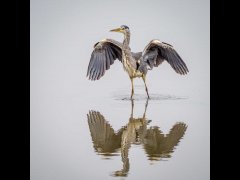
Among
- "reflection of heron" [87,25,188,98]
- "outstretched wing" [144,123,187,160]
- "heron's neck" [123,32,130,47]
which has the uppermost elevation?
"heron's neck" [123,32,130,47]

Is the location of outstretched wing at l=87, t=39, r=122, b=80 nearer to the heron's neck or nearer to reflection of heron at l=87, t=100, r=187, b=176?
the heron's neck

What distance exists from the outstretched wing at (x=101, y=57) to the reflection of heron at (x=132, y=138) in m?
2.66

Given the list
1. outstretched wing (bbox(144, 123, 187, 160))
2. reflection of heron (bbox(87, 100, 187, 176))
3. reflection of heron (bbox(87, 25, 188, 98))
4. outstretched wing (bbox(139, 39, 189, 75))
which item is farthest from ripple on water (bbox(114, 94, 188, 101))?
outstretched wing (bbox(144, 123, 187, 160))

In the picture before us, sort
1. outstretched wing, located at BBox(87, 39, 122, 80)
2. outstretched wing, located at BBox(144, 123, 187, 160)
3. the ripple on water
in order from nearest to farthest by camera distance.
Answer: outstretched wing, located at BBox(144, 123, 187, 160) < the ripple on water < outstretched wing, located at BBox(87, 39, 122, 80)

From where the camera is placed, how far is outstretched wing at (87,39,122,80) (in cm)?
1151

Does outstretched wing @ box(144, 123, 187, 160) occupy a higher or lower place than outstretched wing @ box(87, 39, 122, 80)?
lower

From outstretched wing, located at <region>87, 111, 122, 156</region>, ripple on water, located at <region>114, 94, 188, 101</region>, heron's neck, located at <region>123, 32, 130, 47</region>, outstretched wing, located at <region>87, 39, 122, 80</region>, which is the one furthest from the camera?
outstretched wing, located at <region>87, 39, 122, 80</region>

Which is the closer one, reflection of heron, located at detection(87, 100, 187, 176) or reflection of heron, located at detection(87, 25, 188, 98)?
reflection of heron, located at detection(87, 100, 187, 176)

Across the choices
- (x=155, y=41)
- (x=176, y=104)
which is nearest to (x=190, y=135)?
(x=176, y=104)

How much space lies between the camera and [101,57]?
38.1ft

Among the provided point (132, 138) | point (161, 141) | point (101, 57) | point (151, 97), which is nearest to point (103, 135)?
point (132, 138)

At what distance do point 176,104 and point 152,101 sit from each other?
1.82 ft

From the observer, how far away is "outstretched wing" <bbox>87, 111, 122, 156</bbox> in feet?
23.5

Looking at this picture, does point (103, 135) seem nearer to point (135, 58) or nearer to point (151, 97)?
point (151, 97)
